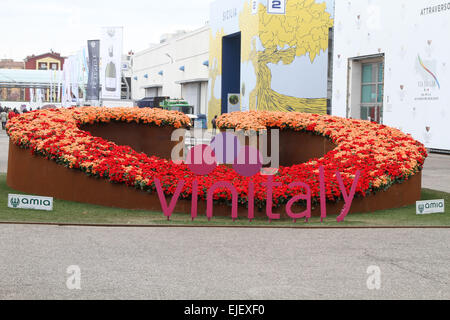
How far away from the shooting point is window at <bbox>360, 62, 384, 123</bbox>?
3919 centimetres

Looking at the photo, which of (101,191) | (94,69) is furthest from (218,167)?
(94,69)

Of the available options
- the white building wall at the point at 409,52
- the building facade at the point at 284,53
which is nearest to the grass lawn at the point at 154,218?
the white building wall at the point at 409,52

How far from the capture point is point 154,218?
1148 centimetres

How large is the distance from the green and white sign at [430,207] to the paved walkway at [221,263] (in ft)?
5.60

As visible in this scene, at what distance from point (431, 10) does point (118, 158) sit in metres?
24.0

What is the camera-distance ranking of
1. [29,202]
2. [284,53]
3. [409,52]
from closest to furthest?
[29,202] < [409,52] < [284,53]

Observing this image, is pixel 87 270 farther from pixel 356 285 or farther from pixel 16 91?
pixel 16 91

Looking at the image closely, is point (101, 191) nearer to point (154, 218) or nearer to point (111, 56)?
point (154, 218)

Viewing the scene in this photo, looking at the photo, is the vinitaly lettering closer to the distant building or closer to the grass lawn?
the grass lawn

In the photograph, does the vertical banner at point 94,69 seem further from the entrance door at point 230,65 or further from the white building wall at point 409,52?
the white building wall at point 409,52

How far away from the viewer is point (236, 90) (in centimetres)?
6044

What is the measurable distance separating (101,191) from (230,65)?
4784 centimetres

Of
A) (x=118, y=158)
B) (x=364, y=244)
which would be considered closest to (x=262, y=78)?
(x=118, y=158)

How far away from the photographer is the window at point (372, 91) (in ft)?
129
